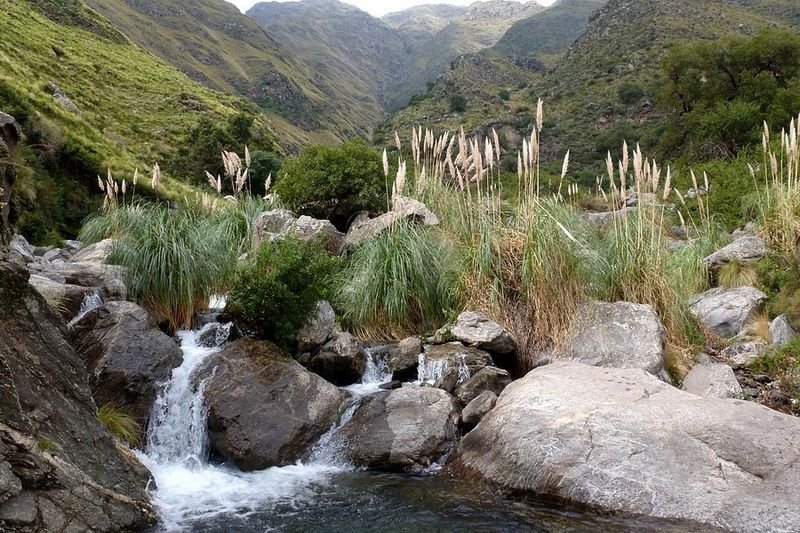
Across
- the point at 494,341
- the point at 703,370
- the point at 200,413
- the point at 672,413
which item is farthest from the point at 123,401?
the point at 703,370

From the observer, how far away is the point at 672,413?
6.33 meters

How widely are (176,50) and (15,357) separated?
162908mm

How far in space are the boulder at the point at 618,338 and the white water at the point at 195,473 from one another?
12.2 ft

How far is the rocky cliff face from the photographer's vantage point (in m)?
4.60

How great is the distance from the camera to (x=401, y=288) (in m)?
9.61

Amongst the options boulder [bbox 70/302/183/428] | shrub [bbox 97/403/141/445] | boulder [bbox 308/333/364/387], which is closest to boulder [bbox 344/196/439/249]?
boulder [bbox 308/333/364/387]

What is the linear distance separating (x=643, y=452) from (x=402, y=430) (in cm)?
271

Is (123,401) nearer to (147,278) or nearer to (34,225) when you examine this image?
(147,278)

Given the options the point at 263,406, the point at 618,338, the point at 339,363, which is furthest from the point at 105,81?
the point at 618,338

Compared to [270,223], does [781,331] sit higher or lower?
lower

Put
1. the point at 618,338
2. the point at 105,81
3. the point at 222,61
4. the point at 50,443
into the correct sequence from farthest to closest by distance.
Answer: the point at 222,61 → the point at 105,81 → the point at 618,338 → the point at 50,443

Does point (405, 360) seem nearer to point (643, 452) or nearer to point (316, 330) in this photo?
point (316, 330)

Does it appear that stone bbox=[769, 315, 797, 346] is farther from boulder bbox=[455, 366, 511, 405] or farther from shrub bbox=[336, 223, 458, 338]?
shrub bbox=[336, 223, 458, 338]

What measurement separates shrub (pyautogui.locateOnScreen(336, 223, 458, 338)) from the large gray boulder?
2.92 metres
